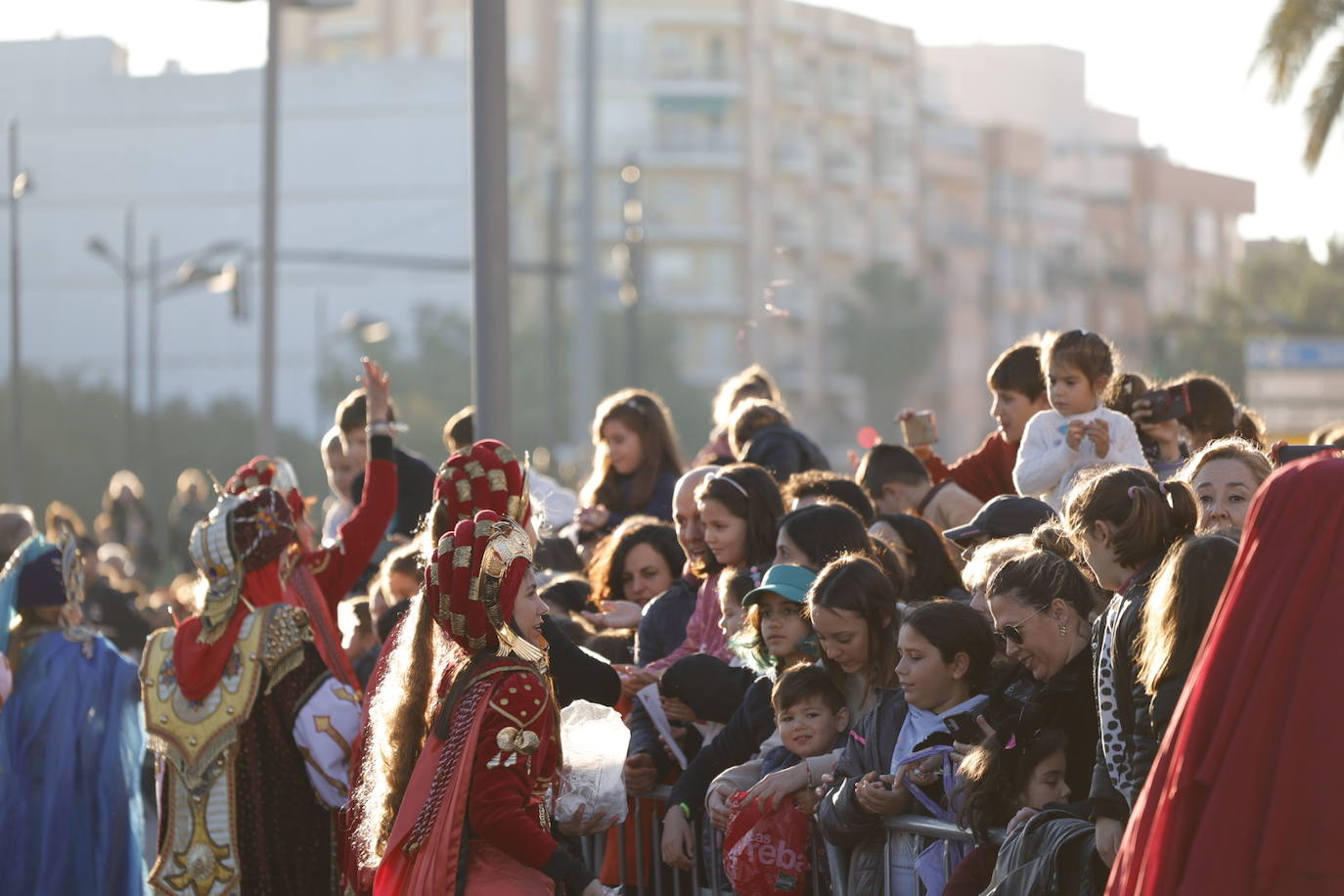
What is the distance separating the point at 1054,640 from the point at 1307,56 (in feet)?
62.8

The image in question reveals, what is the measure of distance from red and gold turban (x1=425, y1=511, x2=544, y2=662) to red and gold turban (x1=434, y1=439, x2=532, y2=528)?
40.6 inches

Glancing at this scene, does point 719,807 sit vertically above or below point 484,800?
below

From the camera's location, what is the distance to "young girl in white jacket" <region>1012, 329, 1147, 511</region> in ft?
23.4

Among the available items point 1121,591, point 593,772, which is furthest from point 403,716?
point 1121,591

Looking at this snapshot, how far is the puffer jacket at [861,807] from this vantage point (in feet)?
19.2

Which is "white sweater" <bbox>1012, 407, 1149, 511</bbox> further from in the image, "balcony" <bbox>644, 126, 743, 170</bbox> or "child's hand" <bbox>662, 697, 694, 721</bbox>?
"balcony" <bbox>644, 126, 743, 170</bbox>

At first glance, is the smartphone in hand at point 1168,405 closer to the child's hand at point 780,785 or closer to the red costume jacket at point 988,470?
the red costume jacket at point 988,470

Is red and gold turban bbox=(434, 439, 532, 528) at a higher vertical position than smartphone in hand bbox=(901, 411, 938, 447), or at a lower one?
lower

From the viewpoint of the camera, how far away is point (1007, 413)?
7.95 metres

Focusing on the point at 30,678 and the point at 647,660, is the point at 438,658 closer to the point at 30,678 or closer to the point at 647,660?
the point at 647,660

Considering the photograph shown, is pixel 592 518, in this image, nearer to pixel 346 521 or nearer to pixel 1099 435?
pixel 346 521

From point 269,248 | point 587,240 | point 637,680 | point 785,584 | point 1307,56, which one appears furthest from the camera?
point 587,240

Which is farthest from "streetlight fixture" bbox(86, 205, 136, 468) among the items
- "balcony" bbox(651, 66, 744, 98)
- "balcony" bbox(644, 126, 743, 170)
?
"balcony" bbox(651, 66, 744, 98)

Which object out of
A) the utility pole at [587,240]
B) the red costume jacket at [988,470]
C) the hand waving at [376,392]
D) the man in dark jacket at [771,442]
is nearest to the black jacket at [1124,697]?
the red costume jacket at [988,470]
